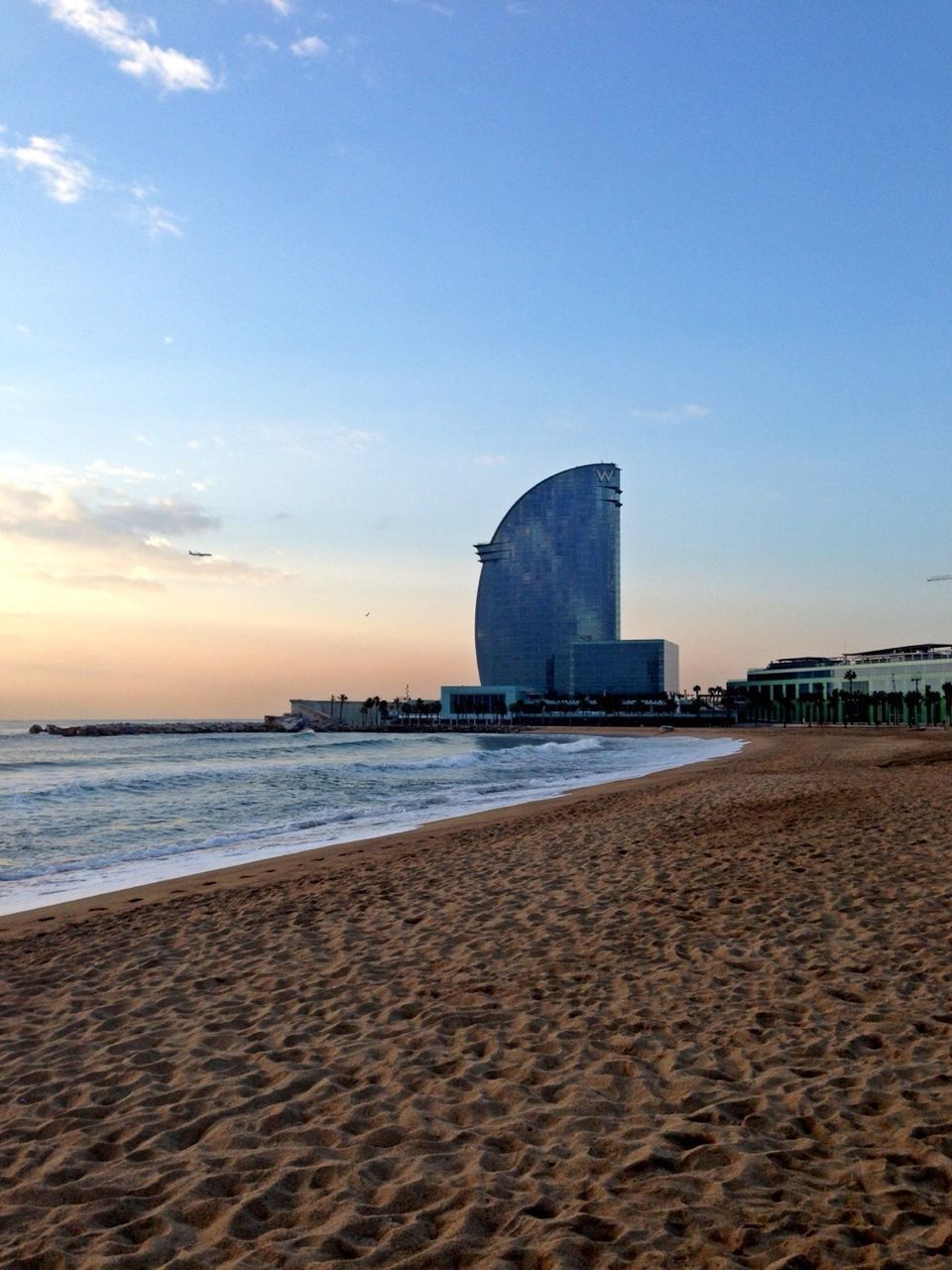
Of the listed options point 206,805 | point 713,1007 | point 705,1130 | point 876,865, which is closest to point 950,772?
point 876,865

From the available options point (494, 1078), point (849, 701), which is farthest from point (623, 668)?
point (494, 1078)

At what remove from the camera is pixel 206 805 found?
2152cm

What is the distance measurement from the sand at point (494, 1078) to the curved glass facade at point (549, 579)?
492ft

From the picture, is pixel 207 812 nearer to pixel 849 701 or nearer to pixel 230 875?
pixel 230 875

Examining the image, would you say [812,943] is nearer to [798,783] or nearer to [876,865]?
[876,865]

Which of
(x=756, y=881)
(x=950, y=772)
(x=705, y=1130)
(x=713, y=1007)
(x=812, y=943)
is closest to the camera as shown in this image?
(x=705, y=1130)

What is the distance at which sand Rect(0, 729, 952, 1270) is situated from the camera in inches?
121

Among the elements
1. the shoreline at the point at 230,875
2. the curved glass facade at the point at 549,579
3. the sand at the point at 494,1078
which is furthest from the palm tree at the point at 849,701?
the sand at the point at 494,1078

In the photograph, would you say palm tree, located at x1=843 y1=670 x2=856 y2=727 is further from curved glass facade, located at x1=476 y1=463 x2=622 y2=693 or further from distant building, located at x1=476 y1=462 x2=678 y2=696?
curved glass facade, located at x1=476 y1=463 x2=622 y2=693

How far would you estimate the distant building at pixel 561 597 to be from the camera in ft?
511

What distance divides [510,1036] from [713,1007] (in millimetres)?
1234

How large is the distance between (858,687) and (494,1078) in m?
135

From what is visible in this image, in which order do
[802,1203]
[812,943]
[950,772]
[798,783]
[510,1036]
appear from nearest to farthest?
[802,1203], [510,1036], [812,943], [798,783], [950,772]

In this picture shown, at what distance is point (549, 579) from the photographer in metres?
159
